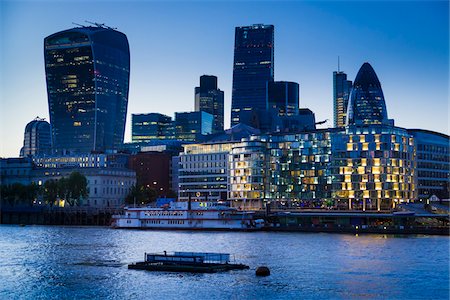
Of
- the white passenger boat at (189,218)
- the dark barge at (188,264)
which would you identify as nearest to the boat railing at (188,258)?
the dark barge at (188,264)

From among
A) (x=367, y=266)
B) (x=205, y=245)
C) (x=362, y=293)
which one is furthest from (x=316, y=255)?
(x=362, y=293)

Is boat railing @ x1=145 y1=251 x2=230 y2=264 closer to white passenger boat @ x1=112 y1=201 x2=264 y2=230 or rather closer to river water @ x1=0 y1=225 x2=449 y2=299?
river water @ x1=0 y1=225 x2=449 y2=299

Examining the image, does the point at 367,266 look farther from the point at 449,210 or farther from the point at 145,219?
the point at 145,219

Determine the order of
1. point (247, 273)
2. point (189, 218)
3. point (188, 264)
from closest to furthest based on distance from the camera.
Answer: point (247, 273)
point (188, 264)
point (189, 218)

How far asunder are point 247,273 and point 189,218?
336 feet

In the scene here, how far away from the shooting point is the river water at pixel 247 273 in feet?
220

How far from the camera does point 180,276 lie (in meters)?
77.1

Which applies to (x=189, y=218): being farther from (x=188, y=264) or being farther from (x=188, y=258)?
(x=188, y=264)

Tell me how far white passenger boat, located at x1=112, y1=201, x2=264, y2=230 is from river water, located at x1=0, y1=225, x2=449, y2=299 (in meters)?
52.1

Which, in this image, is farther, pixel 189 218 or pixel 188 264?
pixel 189 218

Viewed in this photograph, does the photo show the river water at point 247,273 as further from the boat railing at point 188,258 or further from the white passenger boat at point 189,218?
the white passenger boat at point 189,218

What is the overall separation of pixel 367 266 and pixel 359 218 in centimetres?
8757

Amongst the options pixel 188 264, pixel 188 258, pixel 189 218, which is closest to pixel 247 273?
pixel 188 264

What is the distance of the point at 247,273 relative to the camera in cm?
7950
